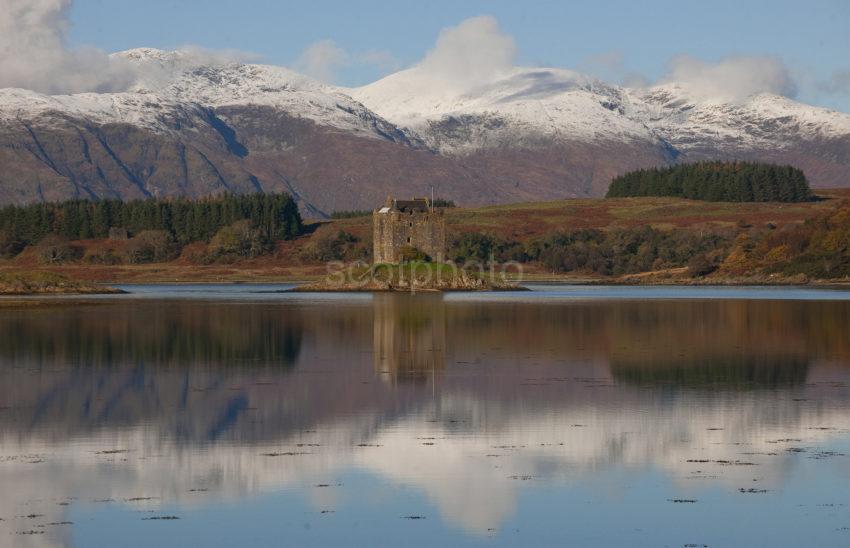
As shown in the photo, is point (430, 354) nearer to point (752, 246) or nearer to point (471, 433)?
point (471, 433)

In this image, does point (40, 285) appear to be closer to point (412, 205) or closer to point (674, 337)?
point (412, 205)

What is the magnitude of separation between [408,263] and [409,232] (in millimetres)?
4059

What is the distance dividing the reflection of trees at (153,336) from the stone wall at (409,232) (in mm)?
47066

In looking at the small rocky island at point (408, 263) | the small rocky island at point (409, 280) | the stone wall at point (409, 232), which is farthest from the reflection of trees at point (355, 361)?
the stone wall at point (409, 232)

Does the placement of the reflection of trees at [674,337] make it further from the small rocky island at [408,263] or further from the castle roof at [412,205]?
the castle roof at [412,205]

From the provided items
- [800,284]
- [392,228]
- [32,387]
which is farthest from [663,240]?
[32,387]

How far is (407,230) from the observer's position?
12731 centimetres

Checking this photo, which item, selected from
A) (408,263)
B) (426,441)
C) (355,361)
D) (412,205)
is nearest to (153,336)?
(355,361)

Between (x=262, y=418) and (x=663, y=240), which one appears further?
(x=663, y=240)

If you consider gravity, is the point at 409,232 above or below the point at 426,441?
above

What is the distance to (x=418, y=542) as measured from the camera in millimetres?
19078

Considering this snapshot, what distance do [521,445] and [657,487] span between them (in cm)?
463

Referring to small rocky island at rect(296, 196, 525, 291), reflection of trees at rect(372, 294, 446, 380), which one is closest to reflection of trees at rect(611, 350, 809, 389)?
reflection of trees at rect(372, 294, 446, 380)

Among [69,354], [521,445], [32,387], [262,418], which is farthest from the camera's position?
[69,354]
